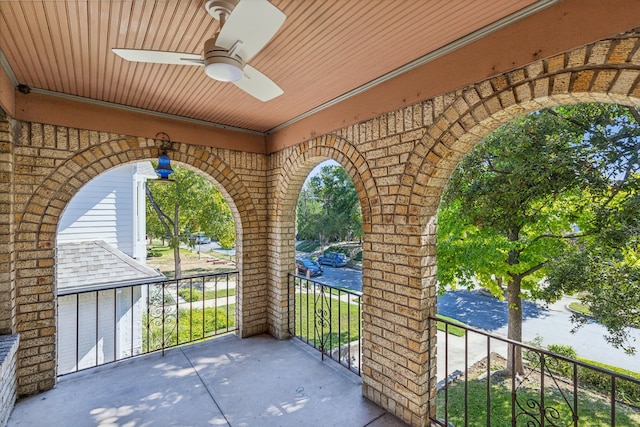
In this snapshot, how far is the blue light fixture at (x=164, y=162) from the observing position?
10.4ft

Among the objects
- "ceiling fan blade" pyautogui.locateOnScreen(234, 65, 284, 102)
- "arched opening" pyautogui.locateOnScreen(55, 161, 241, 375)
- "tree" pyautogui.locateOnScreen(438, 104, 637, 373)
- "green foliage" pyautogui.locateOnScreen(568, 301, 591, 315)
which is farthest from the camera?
"green foliage" pyautogui.locateOnScreen(568, 301, 591, 315)

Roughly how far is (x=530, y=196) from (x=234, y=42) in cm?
440

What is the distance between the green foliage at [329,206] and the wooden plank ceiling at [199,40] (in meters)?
16.1

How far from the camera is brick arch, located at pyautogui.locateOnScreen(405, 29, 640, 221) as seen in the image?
1415 mm

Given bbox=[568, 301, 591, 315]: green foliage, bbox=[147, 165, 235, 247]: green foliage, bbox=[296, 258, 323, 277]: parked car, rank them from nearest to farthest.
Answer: bbox=[568, 301, 591, 315]: green foliage < bbox=[147, 165, 235, 247]: green foliage < bbox=[296, 258, 323, 277]: parked car

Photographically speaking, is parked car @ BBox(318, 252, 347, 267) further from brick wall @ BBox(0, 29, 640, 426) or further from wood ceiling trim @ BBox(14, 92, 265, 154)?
brick wall @ BBox(0, 29, 640, 426)

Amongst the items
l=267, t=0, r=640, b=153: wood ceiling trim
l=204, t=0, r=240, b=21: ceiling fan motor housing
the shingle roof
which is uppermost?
l=204, t=0, r=240, b=21: ceiling fan motor housing

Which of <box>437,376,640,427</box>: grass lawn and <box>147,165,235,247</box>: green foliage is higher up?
<box>147,165,235,247</box>: green foliage

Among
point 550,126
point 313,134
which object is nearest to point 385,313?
point 313,134

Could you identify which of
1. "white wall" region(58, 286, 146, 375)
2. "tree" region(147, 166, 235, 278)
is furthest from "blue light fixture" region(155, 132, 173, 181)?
"tree" region(147, 166, 235, 278)

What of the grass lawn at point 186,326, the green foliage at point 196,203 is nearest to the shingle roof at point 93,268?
the grass lawn at point 186,326

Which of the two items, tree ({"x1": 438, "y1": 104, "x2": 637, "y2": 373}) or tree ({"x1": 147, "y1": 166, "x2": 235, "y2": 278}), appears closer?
tree ({"x1": 438, "y1": 104, "x2": 637, "y2": 373})

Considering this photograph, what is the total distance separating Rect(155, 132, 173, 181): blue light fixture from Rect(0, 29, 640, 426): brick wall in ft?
0.31

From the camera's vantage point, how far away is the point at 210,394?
2.64 meters
